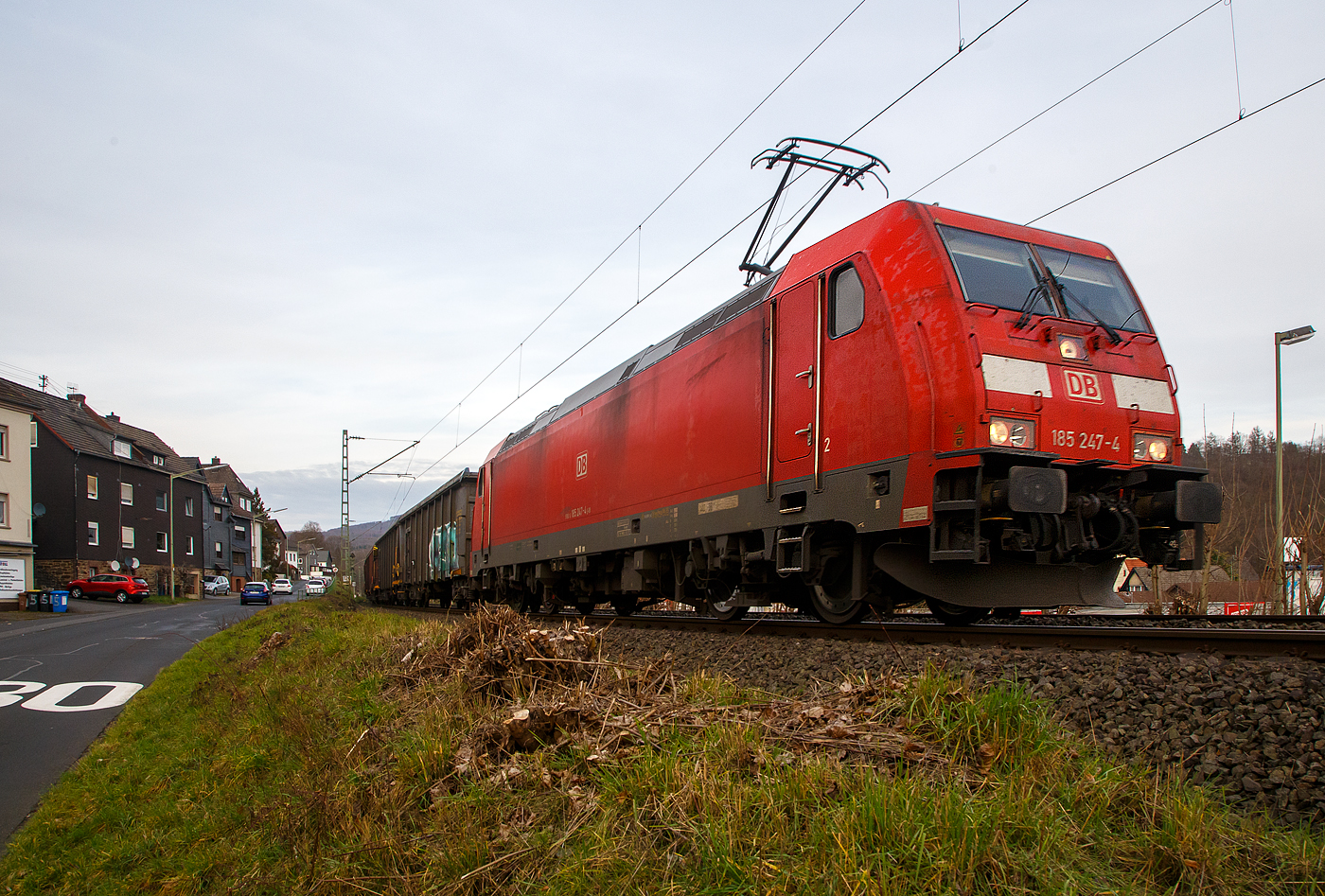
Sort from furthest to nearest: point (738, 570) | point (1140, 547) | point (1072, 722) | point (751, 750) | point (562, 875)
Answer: point (738, 570), point (1140, 547), point (1072, 722), point (751, 750), point (562, 875)

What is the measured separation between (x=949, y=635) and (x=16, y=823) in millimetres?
7362

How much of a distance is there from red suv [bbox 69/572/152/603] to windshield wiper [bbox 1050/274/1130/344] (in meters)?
44.3

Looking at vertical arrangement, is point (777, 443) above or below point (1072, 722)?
above

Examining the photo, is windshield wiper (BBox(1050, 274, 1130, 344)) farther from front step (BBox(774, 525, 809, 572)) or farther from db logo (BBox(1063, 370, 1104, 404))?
front step (BBox(774, 525, 809, 572))

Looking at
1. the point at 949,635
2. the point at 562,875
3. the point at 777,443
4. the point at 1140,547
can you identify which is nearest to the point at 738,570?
the point at 777,443

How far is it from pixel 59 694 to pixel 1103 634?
1339cm

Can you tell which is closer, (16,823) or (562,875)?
(562,875)

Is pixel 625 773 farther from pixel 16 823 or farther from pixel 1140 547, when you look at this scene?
pixel 16 823

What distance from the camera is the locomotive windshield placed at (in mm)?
6434

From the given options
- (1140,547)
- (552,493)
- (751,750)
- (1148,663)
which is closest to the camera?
(751,750)

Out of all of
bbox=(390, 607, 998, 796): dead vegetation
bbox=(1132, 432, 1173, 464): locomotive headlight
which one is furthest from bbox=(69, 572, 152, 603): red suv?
bbox=(1132, 432, 1173, 464): locomotive headlight

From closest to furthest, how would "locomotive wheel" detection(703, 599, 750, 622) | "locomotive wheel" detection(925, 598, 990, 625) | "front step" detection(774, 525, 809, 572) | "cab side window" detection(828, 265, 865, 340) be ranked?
"cab side window" detection(828, 265, 865, 340) → "front step" detection(774, 525, 809, 572) → "locomotive wheel" detection(925, 598, 990, 625) → "locomotive wheel" detection(703, 599, 750, 622)

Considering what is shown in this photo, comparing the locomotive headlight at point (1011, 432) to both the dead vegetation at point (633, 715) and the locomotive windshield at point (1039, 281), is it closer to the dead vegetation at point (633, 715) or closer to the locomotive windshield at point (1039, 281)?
the locomotive windshield at point (1039, 281)

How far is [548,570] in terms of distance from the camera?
13992mm
